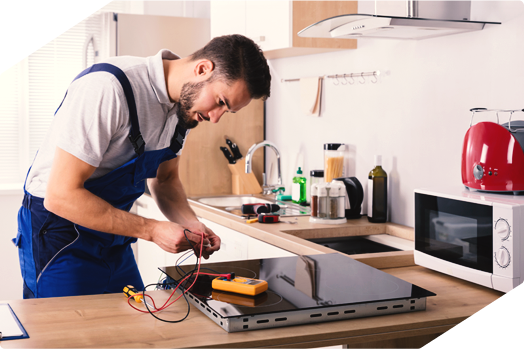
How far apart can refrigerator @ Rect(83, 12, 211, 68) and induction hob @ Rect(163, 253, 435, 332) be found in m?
2.26

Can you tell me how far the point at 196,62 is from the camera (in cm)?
144

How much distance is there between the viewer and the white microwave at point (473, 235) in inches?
49.8

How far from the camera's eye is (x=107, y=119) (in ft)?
4.32

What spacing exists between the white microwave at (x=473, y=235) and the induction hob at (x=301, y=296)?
0.78 feet

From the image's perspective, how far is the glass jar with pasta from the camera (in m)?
2.55

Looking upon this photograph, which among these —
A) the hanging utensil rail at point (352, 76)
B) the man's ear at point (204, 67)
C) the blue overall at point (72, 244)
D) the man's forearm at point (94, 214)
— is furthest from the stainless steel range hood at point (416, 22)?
the man's forearm at point (94, 214)

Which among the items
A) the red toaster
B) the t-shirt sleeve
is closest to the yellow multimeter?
the t-shirt sleeve

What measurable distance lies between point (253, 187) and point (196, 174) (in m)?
0.35

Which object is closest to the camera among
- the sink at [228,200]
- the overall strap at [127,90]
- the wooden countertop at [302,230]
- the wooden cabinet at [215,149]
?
the overall strap at [127,90]

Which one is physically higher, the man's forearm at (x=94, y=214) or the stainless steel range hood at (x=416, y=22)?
the stainless steel range hood at (x=416, y=22)

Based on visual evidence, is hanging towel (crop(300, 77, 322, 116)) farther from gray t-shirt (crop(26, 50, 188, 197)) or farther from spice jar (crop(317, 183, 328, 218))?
gray t-shirt (crop(26, 50, 188, 197))

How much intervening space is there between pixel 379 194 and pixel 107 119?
1282 mm

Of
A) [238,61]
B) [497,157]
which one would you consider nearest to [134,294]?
[238,61]

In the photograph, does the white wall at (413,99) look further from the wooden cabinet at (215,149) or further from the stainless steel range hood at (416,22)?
the wooden cabinet at (215,149)
